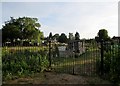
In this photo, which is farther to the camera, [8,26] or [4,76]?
[8,26]

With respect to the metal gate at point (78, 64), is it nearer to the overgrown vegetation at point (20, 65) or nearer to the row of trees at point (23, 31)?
the overgrown vegetation at point (20, 65)

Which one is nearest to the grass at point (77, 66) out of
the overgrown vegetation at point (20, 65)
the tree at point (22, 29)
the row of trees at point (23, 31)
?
the overgrown vegetation at point (20, 65)

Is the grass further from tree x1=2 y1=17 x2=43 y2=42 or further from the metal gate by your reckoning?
tree x1=2 y1=17 x2=43 y2=42

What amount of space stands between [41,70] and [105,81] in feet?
10.5

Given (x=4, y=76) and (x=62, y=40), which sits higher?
(x=62, y=40)

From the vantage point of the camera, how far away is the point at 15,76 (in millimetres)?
8578

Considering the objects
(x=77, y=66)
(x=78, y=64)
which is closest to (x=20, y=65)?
(x=77, y=66)

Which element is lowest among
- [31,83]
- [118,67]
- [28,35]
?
[31,83]

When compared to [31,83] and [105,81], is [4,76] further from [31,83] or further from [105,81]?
[105,81]

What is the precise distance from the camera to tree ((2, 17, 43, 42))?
181 ft

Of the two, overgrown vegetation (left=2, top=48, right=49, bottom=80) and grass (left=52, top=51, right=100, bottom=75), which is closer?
overgrown vegetation (left=2, top=48, right=49, bottom=80)

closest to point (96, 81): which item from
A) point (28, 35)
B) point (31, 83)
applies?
point (31, 83)

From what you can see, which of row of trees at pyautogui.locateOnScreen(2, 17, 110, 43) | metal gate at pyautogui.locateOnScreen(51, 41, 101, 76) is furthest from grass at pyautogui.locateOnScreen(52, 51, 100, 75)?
row of trees at pyautogui.locateOnScreen(2, 17, 110, 43)

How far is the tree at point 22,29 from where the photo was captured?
181ft
